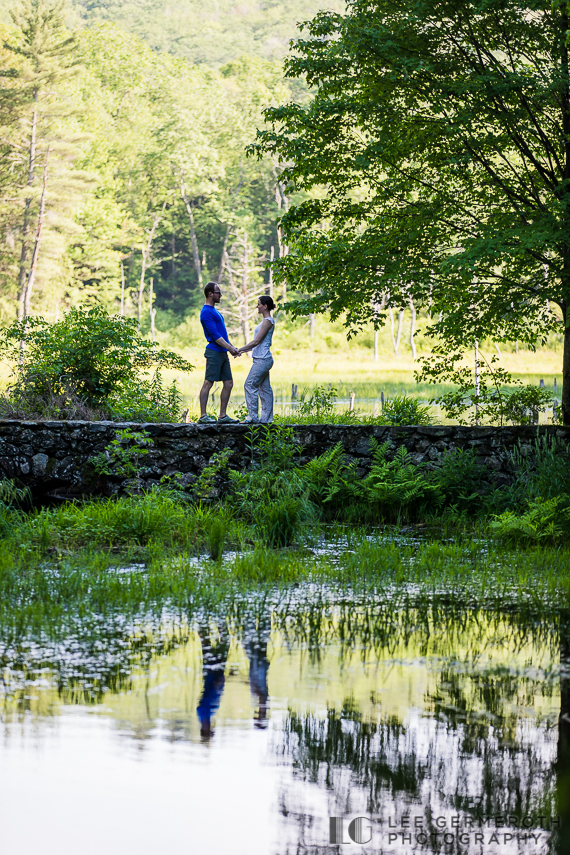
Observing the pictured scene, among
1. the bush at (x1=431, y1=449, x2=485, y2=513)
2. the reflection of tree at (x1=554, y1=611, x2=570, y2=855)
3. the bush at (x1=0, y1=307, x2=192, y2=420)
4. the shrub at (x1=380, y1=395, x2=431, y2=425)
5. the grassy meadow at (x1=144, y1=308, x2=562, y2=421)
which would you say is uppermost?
the grassy meadow at (x1=144, y1=308, x2=562, y2=421)

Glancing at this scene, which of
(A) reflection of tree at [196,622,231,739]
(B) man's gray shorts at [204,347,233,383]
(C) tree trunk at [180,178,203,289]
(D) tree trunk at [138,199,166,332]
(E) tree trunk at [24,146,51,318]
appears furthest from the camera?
(C) tree trunk at [180,178,203,289]

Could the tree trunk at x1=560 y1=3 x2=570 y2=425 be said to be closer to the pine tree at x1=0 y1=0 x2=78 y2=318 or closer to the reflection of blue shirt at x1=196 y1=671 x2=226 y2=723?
the reflection of blue shirt at x1=196 y1=671 x2=226 y2=723

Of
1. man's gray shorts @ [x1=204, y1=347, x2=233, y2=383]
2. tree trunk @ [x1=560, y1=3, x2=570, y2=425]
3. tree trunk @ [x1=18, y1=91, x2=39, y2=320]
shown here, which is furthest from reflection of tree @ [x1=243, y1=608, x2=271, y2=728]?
tree trunk @ [x1=18, y1=91, x2=39, y2=320]

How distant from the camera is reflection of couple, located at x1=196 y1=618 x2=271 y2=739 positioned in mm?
4847

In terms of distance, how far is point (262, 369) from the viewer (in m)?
12.4

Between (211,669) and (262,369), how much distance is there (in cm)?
715

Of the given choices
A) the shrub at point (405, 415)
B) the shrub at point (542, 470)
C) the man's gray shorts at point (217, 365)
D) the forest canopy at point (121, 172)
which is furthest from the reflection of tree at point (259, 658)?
the forest canopy at point (121, 172)

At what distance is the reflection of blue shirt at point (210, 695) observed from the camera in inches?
192

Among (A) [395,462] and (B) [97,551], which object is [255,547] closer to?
(B) [97,551]

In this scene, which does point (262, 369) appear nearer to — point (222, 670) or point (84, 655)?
point (84, 655)

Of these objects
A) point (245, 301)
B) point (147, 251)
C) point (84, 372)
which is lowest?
point (84, 372)

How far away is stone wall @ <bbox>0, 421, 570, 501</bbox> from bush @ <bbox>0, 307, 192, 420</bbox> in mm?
1085
